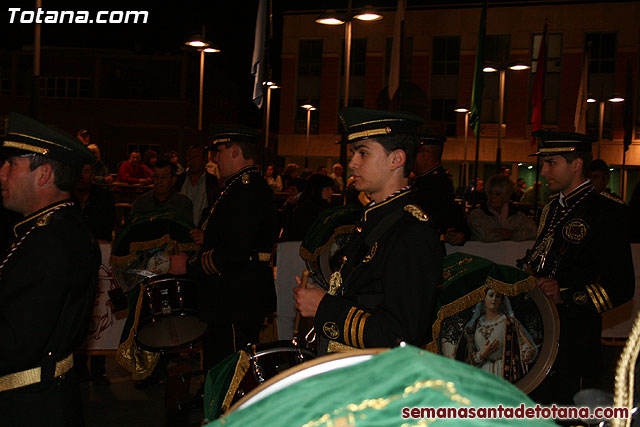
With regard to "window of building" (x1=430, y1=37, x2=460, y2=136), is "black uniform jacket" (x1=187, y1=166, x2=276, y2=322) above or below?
below

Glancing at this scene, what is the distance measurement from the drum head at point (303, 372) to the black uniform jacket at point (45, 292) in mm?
1904

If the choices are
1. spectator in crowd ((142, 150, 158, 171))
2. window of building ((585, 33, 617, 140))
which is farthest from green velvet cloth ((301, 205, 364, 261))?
window of building ((585, 33, 617, 140))

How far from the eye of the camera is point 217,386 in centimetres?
332

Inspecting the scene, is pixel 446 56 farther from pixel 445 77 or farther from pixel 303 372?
pixel 303 372

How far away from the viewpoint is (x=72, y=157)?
3.27 meters

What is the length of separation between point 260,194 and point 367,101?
120 ft

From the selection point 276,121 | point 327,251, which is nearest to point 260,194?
point 327,251

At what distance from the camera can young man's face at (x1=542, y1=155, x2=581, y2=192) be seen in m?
4.92

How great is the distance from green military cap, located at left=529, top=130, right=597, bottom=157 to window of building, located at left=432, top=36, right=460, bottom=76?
36.5m

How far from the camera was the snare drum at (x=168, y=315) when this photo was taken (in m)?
5.49

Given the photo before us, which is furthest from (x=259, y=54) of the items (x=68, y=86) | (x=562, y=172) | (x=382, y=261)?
(x=68, y=86)

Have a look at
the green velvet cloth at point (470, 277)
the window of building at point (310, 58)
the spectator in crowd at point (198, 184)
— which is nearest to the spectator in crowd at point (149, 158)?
the spectator in crowd at point (198, 184)

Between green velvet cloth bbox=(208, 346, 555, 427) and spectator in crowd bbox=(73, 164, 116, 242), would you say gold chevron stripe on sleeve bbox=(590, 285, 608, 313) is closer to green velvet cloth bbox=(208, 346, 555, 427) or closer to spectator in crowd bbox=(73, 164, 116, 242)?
green velvet cloth bbox=(208, 346, 555, 427)

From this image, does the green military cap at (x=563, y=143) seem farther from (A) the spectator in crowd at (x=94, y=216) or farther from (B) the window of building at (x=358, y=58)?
(B) the window of building at (x=358, y=58)
